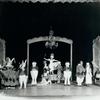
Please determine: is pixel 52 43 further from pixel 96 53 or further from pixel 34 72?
pixel 96 53

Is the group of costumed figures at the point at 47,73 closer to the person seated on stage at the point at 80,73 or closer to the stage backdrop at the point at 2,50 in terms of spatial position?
the person seated on stage at the point at 80,73

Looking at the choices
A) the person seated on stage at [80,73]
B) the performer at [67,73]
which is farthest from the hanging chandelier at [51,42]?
the person seated on stage at [80,73]

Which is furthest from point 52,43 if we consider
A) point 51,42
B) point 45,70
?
point 45,70

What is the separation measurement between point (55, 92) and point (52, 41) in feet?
4.73

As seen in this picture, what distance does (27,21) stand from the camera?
7.43m

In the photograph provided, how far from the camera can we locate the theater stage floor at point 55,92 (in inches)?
242

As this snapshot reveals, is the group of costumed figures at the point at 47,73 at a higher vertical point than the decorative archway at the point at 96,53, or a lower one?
lower

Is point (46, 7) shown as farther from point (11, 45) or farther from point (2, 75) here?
point (2, 75)

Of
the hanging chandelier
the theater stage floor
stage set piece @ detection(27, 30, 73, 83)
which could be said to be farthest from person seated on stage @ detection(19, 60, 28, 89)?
the hanging chandelier

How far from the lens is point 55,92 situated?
21.1ft

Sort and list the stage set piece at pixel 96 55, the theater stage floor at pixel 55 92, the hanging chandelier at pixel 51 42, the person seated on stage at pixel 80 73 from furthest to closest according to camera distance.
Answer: the stage set piece at pixel 96 55 → the hanging chandelier at pixel 51 42 → the person seated on stage at pixel 80 73 → the theater stage floor at pixel 55 92

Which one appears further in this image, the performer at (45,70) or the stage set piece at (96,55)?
the stage set piece at (96,55)

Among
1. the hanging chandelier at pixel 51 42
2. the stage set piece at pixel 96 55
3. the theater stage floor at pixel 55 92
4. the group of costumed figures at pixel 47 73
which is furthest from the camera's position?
the stage set piece at pixel 96 55

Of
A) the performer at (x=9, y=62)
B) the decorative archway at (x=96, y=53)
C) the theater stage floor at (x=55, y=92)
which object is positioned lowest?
the theater stage floor at (x=55, y=92)
